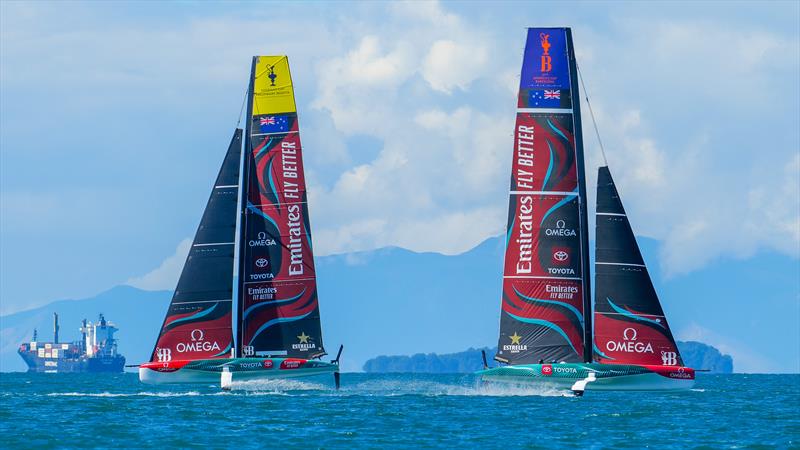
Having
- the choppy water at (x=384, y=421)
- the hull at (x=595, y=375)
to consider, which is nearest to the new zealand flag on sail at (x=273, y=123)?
the choppy water at (x=384, y=421)

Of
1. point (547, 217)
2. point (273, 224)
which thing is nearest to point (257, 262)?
point (273, 224)

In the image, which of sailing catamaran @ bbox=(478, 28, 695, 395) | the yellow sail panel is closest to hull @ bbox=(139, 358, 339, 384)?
sailing catamaran @ bbox=(478, 28, 695, 395)

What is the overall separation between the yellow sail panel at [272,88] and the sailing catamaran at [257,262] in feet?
0.14

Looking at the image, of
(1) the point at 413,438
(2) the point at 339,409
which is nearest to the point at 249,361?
(2) the point at 339,409

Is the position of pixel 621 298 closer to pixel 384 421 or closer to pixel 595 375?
pixel 595 375

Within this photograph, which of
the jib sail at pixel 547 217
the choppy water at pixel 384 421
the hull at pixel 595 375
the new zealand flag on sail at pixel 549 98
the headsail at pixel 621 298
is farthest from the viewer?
the new zealand flag on sail at pixel 549 98

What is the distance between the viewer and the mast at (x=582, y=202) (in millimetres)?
54250

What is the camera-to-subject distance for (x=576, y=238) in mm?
54250

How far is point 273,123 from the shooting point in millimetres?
63094

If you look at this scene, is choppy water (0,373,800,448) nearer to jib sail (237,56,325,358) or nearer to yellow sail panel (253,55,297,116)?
jib sail (237,56,325,358)

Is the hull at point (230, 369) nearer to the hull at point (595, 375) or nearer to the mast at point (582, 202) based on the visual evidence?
the hull at point (595, 375)

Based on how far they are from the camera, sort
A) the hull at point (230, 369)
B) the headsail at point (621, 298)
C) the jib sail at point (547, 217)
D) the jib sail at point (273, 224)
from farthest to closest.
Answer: the jib sail at point (273, 224) < the hull at point (230, 369) < the jib sail at point (547, 217) < the headsail at point (621, 298)

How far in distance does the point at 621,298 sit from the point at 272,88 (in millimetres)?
18420

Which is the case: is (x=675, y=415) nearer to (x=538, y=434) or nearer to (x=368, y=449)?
(x=538, y=434)
